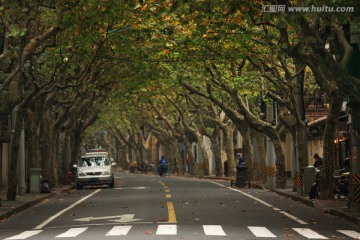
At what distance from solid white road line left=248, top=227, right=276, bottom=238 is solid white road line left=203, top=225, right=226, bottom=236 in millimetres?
670

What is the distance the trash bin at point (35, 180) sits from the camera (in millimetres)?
35188

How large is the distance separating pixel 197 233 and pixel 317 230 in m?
2.93

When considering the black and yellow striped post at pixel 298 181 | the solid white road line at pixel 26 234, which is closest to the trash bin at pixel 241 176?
the black and yellow striped post at pixel 298 181

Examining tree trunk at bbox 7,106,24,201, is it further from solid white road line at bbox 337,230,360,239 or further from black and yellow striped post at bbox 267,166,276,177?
solid white road line at bbox 337,230,360,239

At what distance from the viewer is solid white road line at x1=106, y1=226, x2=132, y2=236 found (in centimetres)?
1717

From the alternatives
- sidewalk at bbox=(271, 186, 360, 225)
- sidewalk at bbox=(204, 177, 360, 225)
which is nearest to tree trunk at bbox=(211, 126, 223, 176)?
sidewalk at bbox=(204, 177, 360, 225)

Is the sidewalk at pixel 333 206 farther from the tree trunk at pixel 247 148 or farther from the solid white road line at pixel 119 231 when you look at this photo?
the tree trunk at pixel 247 148

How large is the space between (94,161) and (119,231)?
28047 millimetres

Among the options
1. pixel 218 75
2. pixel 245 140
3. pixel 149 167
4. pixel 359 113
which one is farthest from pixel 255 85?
pixel 149 167

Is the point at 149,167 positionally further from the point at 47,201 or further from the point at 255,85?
the point at 47,201

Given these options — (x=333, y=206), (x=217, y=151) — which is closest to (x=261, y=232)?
(x=333, y=206)

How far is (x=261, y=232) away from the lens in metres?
17.4

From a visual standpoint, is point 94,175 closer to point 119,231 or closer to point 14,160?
point 14,160

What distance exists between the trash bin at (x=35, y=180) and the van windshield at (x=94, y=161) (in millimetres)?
9579
